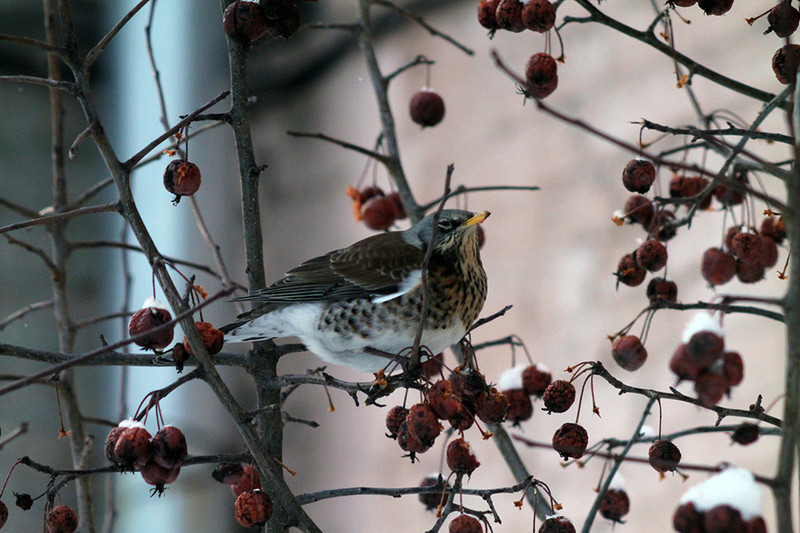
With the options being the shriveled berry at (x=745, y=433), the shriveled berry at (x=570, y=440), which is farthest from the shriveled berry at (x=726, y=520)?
the shriveled berry at (x=570, y=440)

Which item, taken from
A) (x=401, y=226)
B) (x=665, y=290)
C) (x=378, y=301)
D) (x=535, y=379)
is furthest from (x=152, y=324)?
(x=401, y=226)

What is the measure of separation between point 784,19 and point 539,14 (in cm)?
30

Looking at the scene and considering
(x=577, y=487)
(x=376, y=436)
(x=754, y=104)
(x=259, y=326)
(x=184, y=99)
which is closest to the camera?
(x=259, y=326)

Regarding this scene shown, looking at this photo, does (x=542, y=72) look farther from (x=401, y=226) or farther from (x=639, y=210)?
(x=401, y=226)

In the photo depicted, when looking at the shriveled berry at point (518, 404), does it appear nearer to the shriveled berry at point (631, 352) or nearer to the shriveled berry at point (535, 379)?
the shriveled berry at point (535, 379)

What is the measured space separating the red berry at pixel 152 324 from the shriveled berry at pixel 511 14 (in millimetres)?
544

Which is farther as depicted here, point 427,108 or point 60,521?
point 427,108

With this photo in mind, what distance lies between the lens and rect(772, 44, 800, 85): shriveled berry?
0.77 meters

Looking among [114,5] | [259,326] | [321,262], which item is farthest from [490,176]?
[114,5]

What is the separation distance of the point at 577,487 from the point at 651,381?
32 cm

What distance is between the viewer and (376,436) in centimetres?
253

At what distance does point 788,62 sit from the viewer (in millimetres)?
773

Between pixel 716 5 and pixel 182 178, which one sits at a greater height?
pixel 716 5

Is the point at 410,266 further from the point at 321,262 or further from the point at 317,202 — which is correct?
the point at 317,202
